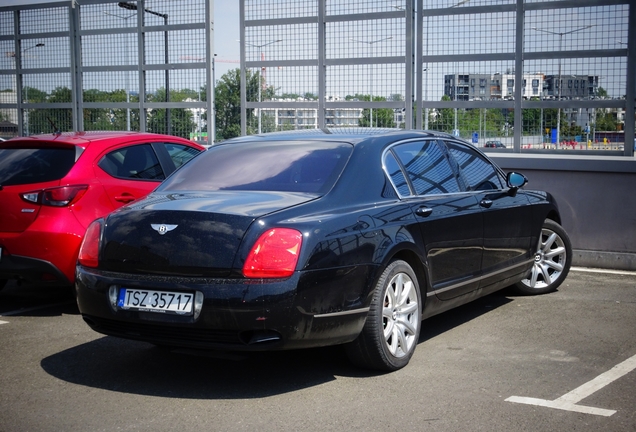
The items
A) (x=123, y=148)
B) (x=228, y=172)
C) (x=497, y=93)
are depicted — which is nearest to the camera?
(x=228, y=172)

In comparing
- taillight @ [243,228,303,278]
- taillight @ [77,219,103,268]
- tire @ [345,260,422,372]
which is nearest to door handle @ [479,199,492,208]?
tire @ [345,260,422,372]

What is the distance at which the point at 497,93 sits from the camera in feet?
34.1

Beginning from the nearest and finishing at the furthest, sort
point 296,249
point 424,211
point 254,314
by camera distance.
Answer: point 254,314 < point 296,249 < point 424,211

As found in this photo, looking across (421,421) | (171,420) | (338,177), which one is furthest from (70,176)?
(421,421)

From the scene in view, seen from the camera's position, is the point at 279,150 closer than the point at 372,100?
Yes

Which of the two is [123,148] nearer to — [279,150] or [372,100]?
[279,150]

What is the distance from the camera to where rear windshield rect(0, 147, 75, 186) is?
7.29 m

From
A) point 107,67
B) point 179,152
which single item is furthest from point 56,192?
point 107,67

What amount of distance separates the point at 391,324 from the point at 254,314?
1092 millimetres

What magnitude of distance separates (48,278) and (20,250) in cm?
32

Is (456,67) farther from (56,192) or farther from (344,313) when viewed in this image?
(344,313)

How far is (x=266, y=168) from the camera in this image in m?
5.81

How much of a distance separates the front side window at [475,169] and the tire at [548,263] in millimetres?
1058

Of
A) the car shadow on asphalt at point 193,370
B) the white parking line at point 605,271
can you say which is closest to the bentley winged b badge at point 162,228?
the car shadow on asphalt at point 193,370
